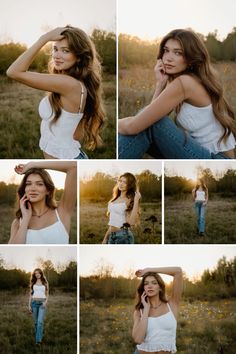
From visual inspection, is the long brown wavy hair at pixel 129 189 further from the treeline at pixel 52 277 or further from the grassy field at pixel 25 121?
the treeline at pixel 52 277

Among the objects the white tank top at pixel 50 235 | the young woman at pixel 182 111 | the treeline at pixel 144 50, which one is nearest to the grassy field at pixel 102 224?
the white tank top at pixel 50 235

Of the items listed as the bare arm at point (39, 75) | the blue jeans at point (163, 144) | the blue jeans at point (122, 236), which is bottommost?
the blue jeans at point (122, 236)

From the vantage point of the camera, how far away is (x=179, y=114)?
558cm

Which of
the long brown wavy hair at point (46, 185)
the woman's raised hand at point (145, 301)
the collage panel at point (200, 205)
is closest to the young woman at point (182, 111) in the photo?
the collage panel at point (200, 205)

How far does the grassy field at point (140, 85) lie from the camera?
5.57m

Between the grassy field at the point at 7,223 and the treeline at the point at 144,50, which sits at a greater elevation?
the treeline at the point at 144,50

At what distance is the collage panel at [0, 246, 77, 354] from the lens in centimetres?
567

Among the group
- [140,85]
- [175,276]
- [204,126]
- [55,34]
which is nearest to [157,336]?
[175,276]

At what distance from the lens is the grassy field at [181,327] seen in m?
5.67

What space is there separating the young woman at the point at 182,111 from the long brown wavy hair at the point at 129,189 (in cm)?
12

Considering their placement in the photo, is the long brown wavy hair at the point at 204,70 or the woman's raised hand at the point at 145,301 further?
the woman's raised hand at the point at 145,301

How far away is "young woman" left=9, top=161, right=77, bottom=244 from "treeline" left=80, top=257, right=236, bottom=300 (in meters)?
0.30

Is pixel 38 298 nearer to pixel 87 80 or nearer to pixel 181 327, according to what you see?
pixel 181 327

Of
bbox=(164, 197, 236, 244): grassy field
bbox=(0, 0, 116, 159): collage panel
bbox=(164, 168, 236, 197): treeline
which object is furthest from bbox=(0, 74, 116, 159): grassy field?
bbox=(164, 197, 236, 244): grassy field
